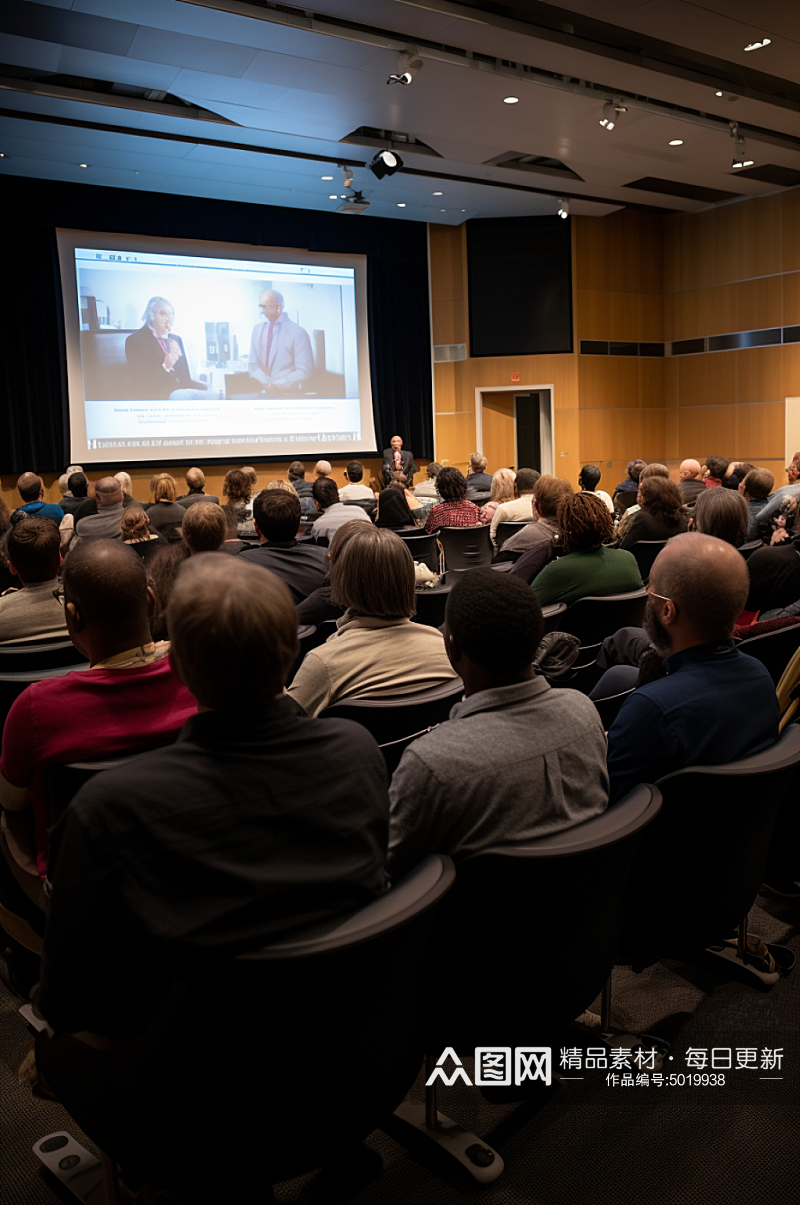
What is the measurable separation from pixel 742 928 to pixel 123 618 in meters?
1.74

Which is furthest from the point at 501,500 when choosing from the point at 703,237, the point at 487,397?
the point at 703,237

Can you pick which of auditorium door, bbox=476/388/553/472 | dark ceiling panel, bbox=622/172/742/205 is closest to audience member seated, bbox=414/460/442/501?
auditorium door, bbox=476/388/553/472

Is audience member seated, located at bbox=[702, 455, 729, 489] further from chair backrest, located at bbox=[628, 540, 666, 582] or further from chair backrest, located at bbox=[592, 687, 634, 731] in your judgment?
chair backrest, located at bbox=[592, 687, 634, 731]

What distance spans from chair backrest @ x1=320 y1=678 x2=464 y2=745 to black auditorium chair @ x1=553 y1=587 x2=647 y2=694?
1231 mm

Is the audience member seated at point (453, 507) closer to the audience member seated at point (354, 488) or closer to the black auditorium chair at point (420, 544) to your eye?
the black auditorium chair at point (420, 544)

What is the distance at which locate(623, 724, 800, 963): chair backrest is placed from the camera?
162 centimetres

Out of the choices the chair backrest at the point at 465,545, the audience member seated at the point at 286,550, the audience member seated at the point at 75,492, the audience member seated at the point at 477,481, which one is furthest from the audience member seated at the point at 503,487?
the audience member seated at the point at 75,492

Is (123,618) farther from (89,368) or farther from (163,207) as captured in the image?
(163,207)

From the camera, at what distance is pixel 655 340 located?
1436 centimetres

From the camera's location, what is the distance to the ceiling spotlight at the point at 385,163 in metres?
9.21

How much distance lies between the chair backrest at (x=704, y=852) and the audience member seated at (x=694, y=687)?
0.10 metres

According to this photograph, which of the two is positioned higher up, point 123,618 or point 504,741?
point 123,618

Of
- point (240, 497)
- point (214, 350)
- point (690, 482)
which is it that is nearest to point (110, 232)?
point (214, 350)

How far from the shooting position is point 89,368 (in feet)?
35.2
